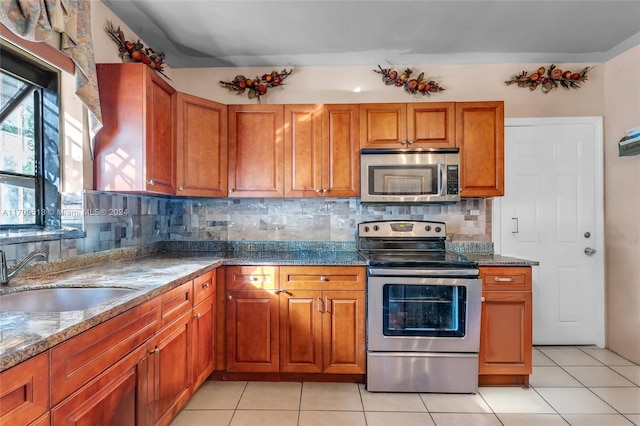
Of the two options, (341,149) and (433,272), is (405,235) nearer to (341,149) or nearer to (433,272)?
(433,272)

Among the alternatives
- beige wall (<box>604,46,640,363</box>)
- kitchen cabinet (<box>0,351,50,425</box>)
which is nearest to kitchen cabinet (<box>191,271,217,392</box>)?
kitchen cabinet (<box>0,351,50,425</box>)

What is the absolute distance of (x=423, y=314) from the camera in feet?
7.08

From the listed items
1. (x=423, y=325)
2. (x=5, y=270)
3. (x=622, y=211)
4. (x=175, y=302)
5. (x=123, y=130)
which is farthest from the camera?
(x=622, y=211)

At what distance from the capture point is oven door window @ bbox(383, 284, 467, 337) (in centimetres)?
215

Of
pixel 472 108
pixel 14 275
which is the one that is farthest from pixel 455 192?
pixel 14 275

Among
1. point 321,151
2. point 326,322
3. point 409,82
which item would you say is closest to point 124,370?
point 326,322

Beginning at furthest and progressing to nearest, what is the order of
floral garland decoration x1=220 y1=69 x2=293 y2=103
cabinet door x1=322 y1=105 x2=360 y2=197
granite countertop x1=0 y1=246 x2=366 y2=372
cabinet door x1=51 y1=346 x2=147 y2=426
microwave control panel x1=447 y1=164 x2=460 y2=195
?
floral garland decoration x1=220 y1=69 x2=293 y2=103 → cabinet door x1=322 y1=105 x2=360 y2=197 → microwave control panel x1=447 y1=164 x2=460 y2=195 → cabinet door x1=51 y1=346 x2=147 y2=426 → granite countertop x1=0 y1=246 x2=366 y2=372

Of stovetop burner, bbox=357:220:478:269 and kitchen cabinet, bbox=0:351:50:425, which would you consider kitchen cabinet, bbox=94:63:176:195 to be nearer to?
kitchen cabinet, bbox=0:351:50:425

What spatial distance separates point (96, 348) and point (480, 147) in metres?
2.61

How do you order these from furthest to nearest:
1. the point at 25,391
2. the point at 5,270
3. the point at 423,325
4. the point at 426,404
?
the point at 423,325 → the point at 426,404 → the point at 5,270 → the point at 25,391

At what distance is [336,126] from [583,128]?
221 cm

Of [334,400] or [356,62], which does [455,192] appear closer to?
[356,62]

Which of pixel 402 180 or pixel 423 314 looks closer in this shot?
pixel 423 314

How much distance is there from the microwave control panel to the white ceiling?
3.31ft
